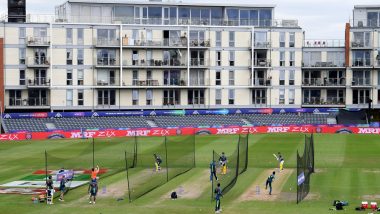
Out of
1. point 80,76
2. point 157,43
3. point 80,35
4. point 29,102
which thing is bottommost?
point 29,102

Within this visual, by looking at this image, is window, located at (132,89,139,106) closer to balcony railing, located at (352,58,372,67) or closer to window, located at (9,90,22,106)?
window, located at (9,90,22,106)

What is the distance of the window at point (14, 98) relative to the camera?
Answer: 341 ft

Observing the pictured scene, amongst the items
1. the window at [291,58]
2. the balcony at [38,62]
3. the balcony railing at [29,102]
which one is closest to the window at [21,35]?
the balcony at [38,62]

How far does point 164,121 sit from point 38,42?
21273 mm

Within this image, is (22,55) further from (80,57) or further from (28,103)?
(80,57)

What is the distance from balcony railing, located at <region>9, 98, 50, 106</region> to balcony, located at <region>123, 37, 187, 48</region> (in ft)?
47.1

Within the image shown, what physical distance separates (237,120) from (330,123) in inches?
543

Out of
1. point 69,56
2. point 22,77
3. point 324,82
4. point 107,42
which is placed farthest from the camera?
point 324,82

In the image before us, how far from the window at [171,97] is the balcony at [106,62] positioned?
8.87 m

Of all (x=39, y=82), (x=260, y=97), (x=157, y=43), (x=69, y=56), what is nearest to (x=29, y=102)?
(x=39, y=82)

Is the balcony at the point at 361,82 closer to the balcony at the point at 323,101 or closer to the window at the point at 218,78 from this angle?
the balcony at the point at 323,101

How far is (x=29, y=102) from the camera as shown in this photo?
10456 centimetres

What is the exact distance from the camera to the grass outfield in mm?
44250

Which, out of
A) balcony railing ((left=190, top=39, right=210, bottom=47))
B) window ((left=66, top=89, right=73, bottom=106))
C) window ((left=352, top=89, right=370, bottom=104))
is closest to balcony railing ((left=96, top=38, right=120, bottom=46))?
window ((left=66, top=89, right=73, bottom=106))
